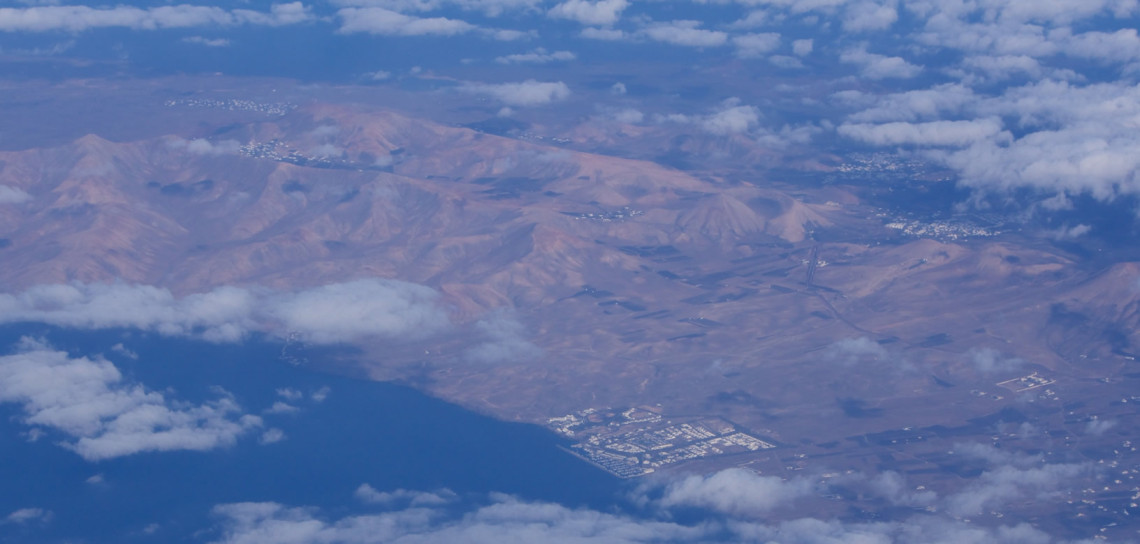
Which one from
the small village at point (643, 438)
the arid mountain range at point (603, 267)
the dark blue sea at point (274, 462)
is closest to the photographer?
the dark blue sea at point (274, 462)

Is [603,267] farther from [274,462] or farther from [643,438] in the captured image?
[274,462]

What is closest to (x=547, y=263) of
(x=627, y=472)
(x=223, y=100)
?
(x=627, y=472)

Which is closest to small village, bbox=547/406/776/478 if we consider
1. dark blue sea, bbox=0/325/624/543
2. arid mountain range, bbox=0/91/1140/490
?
dark blue sea, bbox=0/325/624/543

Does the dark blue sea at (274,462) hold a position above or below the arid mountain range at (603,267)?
below

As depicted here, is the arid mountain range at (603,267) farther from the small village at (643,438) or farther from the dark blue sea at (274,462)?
the dark blue sea at (274,462)

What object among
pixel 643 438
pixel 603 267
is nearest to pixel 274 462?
pixel 643 438

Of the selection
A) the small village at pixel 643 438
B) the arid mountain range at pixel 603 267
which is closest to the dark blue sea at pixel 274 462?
the small village at pixel 643 438

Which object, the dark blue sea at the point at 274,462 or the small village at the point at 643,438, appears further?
the small village at the point at 643,438

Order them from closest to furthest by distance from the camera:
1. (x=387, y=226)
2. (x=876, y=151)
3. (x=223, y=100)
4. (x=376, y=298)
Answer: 1. (x=376, y=298)
2. (x=387, y=226)
3. (x=876, y=151)
4. (x=223, y=100)

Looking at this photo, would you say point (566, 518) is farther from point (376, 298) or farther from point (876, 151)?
point (876, 151)
